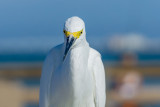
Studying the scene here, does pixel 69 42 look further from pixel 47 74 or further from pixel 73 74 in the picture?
pixel 47 74

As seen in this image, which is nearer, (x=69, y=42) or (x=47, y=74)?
(x=69, y=42)

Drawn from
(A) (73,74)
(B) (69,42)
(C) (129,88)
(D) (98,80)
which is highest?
(B) (69,42)

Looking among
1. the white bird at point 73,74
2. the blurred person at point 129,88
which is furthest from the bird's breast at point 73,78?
the blurred person at point 129,88

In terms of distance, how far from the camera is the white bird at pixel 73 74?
8.61 ft

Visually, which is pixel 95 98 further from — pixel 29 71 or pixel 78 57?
pixel 29 71

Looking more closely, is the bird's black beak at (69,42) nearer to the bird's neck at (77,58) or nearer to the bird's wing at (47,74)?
the bird's neck at (77,58)

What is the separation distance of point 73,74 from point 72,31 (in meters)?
0.27

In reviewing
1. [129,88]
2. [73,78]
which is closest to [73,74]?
[73,78]

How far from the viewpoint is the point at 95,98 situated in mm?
2988

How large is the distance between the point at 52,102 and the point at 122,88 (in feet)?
9.63

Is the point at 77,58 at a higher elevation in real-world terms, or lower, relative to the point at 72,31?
lower

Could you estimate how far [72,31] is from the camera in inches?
102

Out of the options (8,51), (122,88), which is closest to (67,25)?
(122,88)

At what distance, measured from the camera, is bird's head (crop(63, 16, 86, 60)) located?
258 cm
